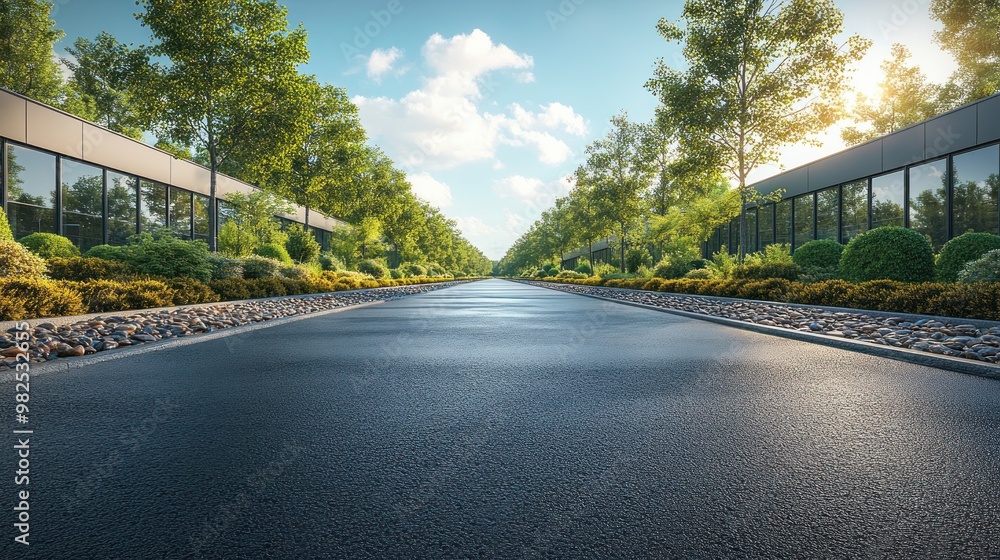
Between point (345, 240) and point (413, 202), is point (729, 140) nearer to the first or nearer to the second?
point (345, 240)

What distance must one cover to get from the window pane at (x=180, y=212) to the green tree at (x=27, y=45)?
18.2 metres

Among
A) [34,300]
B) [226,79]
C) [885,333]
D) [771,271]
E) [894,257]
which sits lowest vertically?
[885,333]

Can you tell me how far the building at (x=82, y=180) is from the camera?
1758 cm

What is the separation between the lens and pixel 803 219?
27828 millimetres

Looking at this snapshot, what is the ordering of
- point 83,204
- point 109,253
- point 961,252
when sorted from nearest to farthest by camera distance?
point 961,252
point 109,253
point 83,204

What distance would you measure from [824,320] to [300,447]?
1009 centimetres

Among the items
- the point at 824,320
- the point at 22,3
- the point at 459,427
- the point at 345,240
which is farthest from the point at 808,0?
the point at 22,3

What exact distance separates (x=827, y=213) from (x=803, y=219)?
78.2 inches

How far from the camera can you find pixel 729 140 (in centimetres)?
2288

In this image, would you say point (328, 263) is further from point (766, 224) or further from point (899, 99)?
point (899, 99)

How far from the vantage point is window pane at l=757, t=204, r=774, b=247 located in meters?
30.6

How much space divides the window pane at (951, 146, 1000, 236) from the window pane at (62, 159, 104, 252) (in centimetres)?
3308

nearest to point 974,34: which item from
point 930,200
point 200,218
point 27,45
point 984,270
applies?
point 930,200

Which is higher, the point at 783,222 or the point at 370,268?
the point at 783,222
